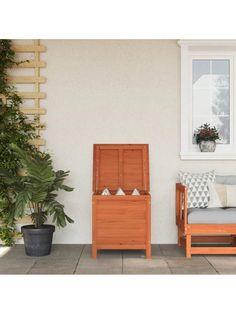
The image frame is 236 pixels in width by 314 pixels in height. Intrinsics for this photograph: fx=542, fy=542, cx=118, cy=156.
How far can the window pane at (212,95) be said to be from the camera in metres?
7.73

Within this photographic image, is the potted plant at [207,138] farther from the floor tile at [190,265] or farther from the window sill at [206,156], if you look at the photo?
the floor tile at [190,265]

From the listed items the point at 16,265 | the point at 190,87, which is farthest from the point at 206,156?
the point at 16,265

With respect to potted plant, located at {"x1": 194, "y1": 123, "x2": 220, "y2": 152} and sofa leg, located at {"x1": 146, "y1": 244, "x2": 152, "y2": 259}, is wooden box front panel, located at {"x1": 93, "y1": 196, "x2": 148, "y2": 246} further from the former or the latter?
potted plant, located at {"x1": 194, "y1": 123, "x2": 220, "y2": 152}

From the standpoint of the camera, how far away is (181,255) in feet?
22.2

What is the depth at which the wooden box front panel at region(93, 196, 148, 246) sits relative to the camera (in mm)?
6648

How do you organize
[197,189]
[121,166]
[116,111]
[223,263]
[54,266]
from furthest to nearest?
1. [116,111]
2. [121,166]
3. [197,189]
4. [223,263]
5. [54,266]

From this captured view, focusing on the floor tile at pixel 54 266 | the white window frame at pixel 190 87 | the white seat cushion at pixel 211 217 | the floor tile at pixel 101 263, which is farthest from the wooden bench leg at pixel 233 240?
the floor tile at pixel 54 266

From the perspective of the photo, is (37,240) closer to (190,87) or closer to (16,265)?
(16,265)

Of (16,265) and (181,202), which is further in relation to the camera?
(181,202)

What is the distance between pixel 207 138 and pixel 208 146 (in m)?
0.11

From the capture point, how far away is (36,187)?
6.56 meters

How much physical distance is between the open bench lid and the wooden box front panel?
0.64 meters

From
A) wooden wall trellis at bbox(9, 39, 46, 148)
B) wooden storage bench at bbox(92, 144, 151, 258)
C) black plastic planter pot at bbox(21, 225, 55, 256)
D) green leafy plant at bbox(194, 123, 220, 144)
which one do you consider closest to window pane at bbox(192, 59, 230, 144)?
green leafy plant at bbox(194, 123, 220, 144)
